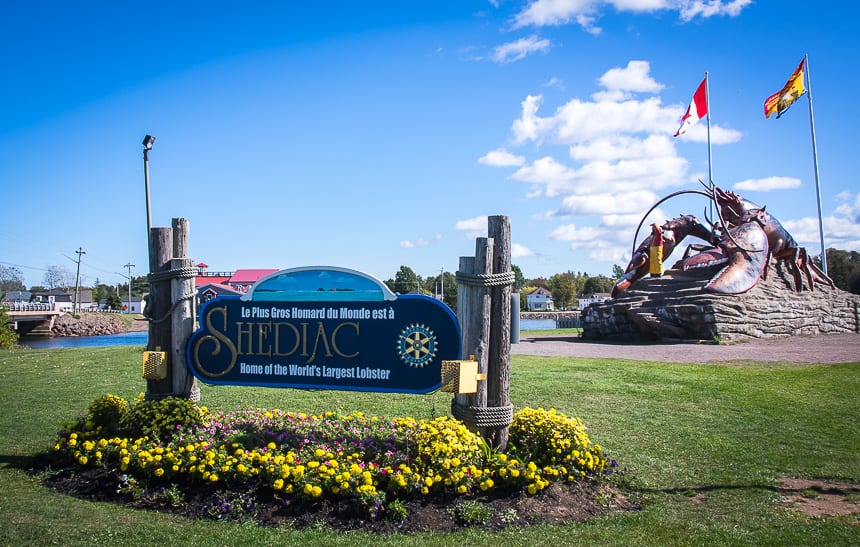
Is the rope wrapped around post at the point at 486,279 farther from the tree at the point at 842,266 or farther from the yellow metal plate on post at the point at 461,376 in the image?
the tree at the point at 842,266

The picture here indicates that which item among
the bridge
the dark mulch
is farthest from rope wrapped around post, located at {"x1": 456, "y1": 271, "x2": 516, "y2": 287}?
the bridge

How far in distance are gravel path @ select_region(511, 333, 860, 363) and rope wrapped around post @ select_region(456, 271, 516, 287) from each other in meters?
11.4

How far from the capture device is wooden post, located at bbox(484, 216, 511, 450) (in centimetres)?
591

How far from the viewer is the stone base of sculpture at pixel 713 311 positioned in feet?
69.0

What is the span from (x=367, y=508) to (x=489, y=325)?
200 cm

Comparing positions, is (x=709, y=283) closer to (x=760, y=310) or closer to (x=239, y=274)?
(x=760, y=310)

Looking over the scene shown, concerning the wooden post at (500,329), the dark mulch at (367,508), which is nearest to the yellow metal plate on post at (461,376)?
the wooden post at (500,329)

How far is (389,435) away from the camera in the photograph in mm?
6180

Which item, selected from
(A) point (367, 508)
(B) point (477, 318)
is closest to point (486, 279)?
(B) point (477, 318)

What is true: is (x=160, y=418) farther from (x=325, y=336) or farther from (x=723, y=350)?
(x=723, y=350)

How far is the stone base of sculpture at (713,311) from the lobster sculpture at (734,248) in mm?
429

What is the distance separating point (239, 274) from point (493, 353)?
42599 millimetres

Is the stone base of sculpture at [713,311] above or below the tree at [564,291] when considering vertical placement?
below

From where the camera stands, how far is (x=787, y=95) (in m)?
30.2
